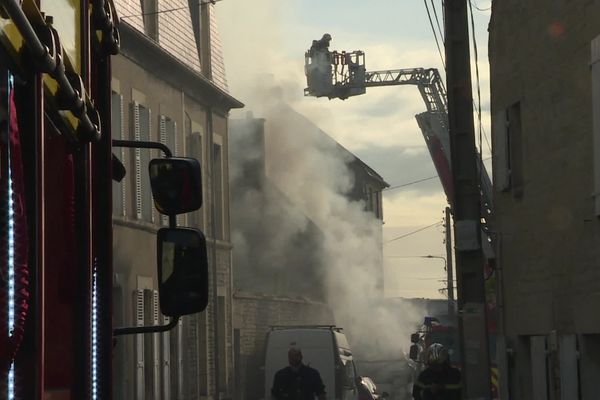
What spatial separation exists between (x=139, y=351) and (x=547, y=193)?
13839 mm

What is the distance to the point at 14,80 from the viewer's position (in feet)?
8.44

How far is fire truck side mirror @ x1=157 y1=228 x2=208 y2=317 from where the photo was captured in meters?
4.61

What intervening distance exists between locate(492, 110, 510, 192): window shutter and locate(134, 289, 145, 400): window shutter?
37.2ft

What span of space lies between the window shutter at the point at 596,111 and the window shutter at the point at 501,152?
425 centimetres

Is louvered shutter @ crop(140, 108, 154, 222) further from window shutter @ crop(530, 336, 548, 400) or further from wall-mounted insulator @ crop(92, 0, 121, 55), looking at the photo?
wall-mounted insulator @ crop(92, 0, 121, 55)

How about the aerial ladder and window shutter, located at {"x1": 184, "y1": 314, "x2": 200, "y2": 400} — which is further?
the aerial ladder

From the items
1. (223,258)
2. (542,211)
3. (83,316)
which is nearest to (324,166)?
(223,258)

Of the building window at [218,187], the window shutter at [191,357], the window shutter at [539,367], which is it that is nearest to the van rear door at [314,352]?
the window shutter at [191,357]

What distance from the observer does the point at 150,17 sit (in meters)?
29.2

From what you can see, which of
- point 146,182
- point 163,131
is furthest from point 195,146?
point 146,182

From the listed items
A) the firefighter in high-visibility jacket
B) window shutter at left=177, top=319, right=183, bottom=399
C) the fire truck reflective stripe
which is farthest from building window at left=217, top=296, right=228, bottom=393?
the fire truck reflective stripe

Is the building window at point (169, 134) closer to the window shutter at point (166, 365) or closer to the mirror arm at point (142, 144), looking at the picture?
the window shutter at point (166, 365)

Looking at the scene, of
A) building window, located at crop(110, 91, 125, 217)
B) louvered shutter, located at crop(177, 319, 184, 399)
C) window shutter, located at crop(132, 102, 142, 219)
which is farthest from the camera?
louvered shutter, located at crop(177, 319, 184, 399)

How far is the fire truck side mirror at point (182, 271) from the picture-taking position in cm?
461
